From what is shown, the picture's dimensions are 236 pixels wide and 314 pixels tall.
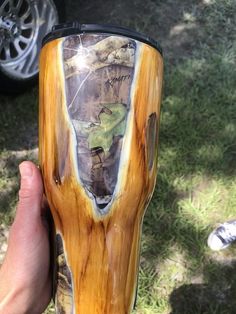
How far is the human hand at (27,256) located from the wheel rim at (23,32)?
1.33 m

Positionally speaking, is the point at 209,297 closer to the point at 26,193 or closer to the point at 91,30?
the point at 26,193

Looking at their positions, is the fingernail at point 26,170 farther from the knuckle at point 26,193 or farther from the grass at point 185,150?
the grass at point 185,150

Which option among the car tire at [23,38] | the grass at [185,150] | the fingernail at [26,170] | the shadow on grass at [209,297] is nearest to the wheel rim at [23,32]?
the car tire at [23,38]

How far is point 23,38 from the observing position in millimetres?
3102

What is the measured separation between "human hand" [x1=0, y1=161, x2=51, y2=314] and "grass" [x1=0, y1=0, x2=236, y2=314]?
0.85 metres

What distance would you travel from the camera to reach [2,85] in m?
3.03

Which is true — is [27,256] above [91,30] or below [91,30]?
below

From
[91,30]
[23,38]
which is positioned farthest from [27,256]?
[23,38]


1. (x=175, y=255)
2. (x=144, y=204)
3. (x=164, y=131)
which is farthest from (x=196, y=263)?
(x=144, y=204)

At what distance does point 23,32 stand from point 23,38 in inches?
1.8

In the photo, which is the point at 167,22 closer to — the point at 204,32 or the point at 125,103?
the point at 204,32

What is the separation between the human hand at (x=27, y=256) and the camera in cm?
179

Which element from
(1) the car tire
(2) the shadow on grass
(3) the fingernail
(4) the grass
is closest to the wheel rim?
(1) the car tire

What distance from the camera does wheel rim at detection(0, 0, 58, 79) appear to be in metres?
2.97
